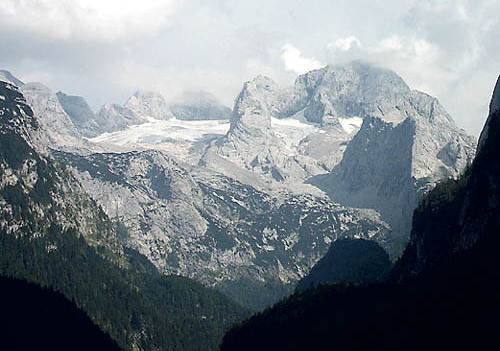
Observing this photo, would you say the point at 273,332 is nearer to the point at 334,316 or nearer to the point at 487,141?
the point at 334,316

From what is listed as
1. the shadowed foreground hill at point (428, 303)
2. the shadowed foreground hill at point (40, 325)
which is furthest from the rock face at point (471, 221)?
the shadowed foreground hill at point (40, 325)

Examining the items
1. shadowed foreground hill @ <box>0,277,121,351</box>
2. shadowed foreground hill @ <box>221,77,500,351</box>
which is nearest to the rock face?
shadowed foreground hill @ <box>221,77,500,351</box>

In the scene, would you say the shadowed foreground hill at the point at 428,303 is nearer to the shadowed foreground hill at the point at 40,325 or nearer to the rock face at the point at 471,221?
the rock face at the point at 471,221

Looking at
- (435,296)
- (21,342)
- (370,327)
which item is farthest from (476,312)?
(21,342)

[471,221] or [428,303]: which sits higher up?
[471,221]

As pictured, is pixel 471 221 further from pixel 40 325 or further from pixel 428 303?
pixel 40 325

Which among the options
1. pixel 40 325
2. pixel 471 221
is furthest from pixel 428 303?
pixel 40 325

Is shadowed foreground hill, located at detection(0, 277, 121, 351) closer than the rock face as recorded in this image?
No

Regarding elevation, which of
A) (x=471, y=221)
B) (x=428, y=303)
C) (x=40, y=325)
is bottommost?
(x=40, y=325)

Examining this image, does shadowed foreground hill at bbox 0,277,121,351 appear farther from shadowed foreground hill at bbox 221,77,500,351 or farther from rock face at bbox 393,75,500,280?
rock face at bbox 393,75,500,280
